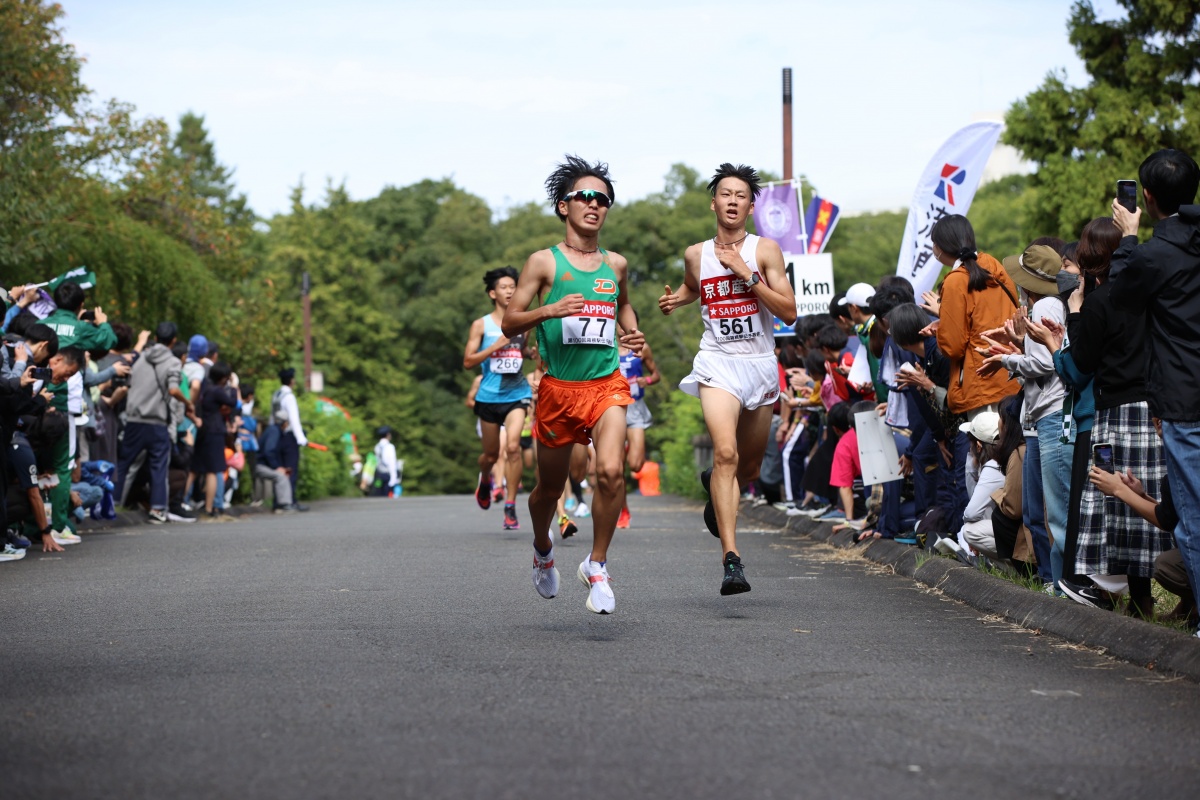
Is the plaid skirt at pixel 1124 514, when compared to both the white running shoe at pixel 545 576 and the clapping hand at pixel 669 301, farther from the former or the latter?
the clapping hand at pixel 669 301

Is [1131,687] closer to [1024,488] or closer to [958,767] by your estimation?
[958,767]

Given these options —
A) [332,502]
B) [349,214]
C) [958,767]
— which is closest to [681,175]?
[349,214]

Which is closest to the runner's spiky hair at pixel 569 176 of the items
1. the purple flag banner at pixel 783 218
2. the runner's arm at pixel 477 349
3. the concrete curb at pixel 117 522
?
the runner's arm at pixel 477 349

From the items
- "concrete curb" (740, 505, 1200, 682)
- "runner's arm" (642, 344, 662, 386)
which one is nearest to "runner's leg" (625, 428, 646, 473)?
"runner's arm" (642, 344, 662, 386)

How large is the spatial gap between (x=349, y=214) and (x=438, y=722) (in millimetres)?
69515

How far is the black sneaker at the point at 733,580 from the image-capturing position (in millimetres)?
8125

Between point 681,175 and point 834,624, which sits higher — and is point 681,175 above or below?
above

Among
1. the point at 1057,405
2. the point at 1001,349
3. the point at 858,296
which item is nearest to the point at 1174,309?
the point at 1057,405

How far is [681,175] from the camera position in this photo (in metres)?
76.5

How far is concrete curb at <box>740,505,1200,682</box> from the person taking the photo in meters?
6.24

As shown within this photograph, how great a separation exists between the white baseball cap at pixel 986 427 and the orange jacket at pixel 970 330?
Answer: 1.04 feet

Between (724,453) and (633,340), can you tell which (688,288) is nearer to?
(724,453)

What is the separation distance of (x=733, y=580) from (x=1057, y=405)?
1894 mm

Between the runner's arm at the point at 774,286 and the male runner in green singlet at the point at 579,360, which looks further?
the runner's arm at the point at 774,286
